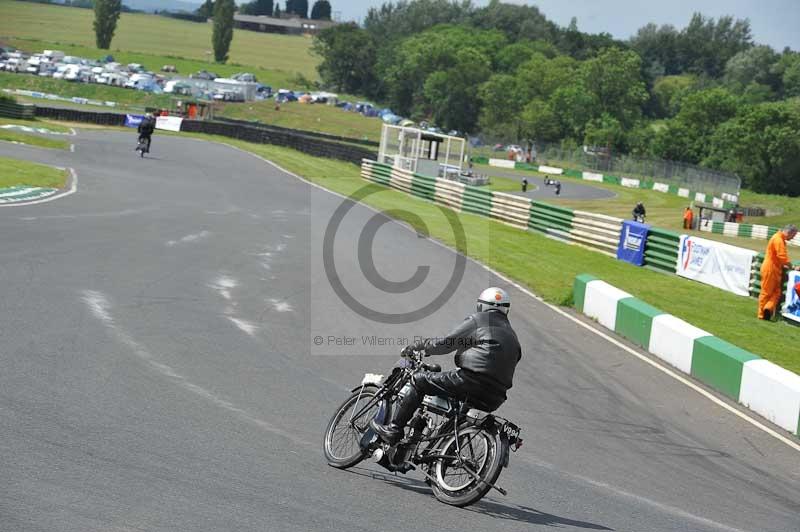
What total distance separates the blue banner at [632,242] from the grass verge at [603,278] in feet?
1.33

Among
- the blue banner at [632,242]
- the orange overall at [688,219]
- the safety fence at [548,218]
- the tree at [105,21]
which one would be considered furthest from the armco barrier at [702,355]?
the tree at [105,21]

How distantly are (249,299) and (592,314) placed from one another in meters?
6.36

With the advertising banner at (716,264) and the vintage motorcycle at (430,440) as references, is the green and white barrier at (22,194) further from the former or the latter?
the vintage motorcycle at (430,440)

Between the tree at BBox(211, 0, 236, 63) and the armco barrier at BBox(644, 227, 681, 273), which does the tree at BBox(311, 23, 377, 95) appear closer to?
the tree at BBox(211, 0, 236, 63)

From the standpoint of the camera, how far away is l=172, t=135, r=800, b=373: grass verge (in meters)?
19.4

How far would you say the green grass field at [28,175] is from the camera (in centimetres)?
2894

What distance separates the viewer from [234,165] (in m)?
47.8

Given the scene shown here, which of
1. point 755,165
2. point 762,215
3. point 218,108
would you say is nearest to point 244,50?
point 218,108

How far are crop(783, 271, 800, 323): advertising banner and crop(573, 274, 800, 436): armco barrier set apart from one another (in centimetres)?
438

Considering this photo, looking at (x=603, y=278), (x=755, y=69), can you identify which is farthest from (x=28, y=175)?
(x=755, y=69)

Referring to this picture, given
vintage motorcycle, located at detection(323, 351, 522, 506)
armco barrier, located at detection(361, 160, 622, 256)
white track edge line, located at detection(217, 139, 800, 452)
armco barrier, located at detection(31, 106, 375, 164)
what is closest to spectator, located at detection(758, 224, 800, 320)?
white track edge line, located at detection(217, 139, 800, 452)

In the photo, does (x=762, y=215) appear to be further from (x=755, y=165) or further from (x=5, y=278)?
(x=5, y=278)

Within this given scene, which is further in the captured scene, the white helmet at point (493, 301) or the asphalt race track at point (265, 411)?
the white helmet at point (493, 301)

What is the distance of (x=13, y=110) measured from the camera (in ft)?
195
